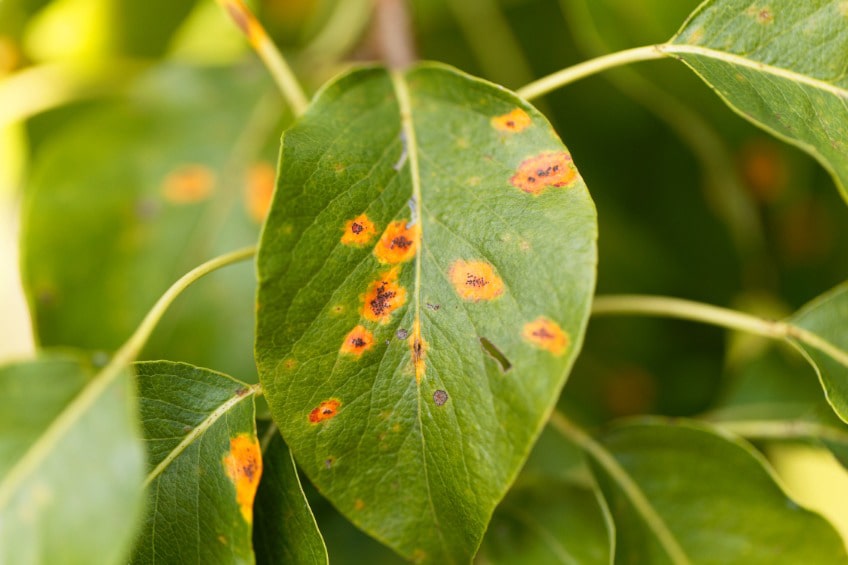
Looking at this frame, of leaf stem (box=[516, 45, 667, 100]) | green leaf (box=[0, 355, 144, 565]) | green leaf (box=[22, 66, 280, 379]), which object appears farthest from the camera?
green leaf (box=[22, 66, 280, 379])

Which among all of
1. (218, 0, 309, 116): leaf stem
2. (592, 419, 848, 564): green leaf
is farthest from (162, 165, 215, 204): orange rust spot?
(592, 419, 848, 564): green leaf

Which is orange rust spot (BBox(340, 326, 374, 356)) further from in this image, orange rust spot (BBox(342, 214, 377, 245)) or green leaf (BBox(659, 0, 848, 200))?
green leaf (BBox(659, 0, 848, 200))

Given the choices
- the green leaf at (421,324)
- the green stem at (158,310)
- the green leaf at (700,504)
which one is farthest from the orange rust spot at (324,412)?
the green leaf at (700,504)

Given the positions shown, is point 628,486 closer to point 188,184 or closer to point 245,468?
point 245,468

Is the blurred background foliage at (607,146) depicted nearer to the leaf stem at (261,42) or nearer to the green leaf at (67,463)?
the leaf stem at (261,42)

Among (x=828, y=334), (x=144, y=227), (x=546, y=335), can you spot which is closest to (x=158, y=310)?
(x=546, y=335)
